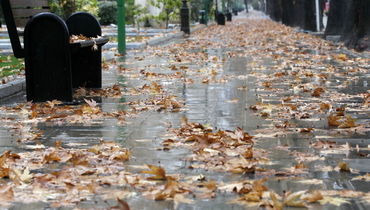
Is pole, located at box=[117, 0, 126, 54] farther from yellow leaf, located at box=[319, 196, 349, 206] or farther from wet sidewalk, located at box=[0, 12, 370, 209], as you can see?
yellow leaf, located at box=[319, 196, 349, 206]

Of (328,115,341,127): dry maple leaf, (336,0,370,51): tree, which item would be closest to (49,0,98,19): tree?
(336,0,370,51): tree

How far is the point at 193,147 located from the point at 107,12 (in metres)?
43.8

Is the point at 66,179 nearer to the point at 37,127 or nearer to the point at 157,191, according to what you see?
the point at 157,191

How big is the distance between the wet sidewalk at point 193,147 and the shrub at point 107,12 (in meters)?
36.6

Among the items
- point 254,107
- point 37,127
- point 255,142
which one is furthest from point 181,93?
point 255,142

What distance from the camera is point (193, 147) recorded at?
278 inches

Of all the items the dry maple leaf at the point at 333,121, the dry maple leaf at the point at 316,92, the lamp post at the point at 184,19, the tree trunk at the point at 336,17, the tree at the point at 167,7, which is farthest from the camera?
the tree at the point at 167,7

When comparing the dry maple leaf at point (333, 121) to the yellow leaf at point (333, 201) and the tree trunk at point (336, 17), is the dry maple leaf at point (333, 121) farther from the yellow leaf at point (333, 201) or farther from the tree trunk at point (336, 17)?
the tree trunk at point (336, 17)

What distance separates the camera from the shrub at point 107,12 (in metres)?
49.3

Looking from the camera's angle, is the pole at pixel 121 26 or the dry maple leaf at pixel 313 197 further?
the pole at pixel 121 26

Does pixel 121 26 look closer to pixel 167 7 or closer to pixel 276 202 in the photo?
pixel 276 202

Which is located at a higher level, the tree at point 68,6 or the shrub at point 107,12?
the tree at point 68,6

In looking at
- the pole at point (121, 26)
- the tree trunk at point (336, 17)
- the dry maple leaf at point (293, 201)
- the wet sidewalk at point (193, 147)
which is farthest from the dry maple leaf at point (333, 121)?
the tree trunk at point (336, 17)

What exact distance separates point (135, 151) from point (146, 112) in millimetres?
2621
